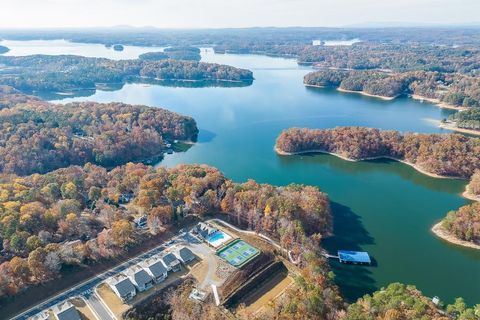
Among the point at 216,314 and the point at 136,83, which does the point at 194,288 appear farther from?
the point at 136,83

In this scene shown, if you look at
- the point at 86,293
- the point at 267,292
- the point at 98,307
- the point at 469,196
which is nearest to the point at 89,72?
the point at 86,293

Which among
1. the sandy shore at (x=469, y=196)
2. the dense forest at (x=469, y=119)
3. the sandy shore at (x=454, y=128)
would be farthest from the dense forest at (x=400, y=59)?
the sandy shore at (x=469, y=196)

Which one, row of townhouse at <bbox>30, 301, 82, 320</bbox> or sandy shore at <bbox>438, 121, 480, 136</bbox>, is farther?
sandy shore at <bbox>438, 121, 480, 136</bbox>

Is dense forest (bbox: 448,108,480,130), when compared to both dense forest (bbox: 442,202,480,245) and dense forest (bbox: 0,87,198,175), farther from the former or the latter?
dense forest (bbox: 0,87,198,175)

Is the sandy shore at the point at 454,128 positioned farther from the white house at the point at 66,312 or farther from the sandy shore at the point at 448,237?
the white house at the point at 66,312

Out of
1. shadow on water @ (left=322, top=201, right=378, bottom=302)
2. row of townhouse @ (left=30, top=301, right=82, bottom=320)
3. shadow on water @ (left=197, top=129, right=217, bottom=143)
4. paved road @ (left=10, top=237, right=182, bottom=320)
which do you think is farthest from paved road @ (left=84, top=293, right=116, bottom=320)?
shadow on water @ (left=197, top=129, right=217, bottom=143)

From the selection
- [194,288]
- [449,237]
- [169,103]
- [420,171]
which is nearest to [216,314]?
[194,288]
